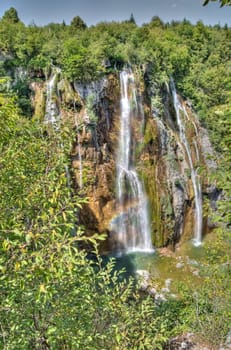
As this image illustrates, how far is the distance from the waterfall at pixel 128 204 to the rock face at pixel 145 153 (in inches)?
11.0

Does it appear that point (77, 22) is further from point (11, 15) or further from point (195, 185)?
point (195, 185)

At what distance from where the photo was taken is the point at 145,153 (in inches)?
647

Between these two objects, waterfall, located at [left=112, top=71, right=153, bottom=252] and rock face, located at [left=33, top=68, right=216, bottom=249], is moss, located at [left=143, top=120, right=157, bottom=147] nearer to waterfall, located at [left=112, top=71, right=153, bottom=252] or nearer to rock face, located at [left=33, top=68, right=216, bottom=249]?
rock face, located at [left=33, top=68, right=216, bottom=249]

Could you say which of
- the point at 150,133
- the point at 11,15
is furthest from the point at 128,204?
the point at 11,15

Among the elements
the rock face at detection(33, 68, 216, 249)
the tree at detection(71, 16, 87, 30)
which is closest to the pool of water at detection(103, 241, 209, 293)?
the rock face at detection(33, 68, 216, 249)

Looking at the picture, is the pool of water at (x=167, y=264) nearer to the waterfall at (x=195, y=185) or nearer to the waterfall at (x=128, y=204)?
the waterfall at (x=128, y=204)

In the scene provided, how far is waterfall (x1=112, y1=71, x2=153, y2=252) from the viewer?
1550 cm

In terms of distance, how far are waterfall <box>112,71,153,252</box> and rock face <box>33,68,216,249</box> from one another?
279 millimetres

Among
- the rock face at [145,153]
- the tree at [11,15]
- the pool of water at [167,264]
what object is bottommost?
the pool of water at [167,264]

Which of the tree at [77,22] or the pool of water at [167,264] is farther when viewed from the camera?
the tree at [77,22]

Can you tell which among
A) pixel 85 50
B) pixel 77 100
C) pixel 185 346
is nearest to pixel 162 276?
pixel 185 346

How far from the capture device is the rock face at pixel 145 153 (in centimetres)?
1473

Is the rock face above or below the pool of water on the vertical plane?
above

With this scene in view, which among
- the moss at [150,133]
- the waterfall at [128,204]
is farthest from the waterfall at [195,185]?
the waterfall at [128,204]
